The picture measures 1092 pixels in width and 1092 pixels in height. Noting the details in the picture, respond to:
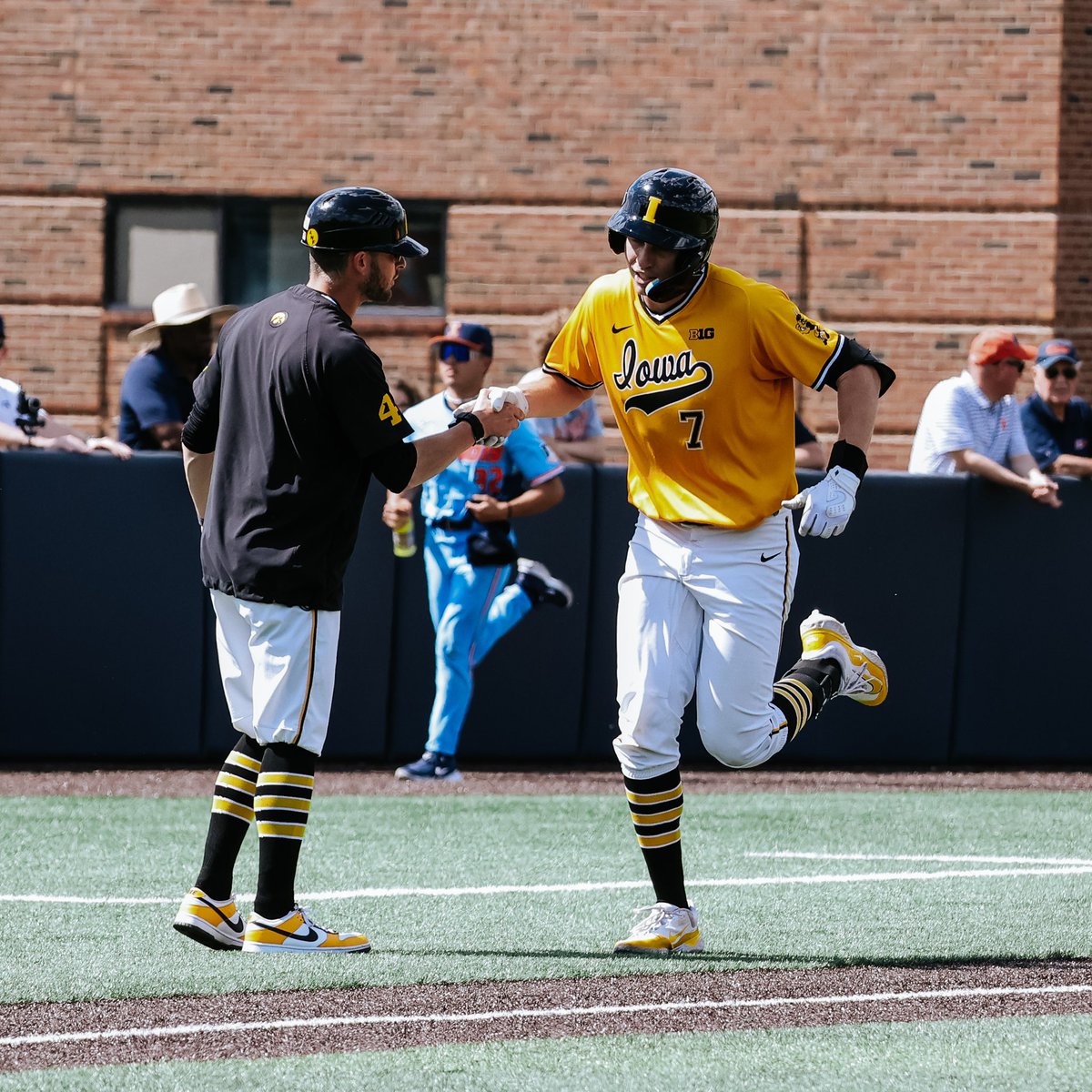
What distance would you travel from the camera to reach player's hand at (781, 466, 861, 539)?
529 cm

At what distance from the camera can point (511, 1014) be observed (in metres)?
4.60

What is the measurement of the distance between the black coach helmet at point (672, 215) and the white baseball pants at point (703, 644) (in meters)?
0.84

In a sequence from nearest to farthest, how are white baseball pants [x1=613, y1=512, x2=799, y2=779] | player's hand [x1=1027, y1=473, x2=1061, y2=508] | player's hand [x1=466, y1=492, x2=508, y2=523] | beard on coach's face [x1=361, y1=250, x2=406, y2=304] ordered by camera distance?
beard on coach's face [x1=361, y1=250, x2=406, y2=304] → white baseball pants [x1=613, y1=512, x2=799, y2=779] → player's hand [x1=466, y1=492, x2=508, y2=523] → player's hand [x1=1027, y1=473, x2=1061, y2=508]

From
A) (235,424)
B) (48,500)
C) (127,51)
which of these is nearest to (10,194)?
(127,51)

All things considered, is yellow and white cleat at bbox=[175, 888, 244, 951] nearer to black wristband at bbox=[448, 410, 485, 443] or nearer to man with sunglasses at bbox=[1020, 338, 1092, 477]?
black wristband at bbox=[448, 410, 485, 443]

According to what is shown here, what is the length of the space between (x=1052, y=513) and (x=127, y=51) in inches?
351

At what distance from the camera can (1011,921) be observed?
590cm

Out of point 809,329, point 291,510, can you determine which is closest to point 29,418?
point 291,510

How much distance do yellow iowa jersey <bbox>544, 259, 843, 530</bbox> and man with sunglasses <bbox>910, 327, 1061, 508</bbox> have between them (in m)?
4.71

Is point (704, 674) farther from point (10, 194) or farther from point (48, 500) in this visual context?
point (10, 194)

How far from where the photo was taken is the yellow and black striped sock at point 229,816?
5.38 meters

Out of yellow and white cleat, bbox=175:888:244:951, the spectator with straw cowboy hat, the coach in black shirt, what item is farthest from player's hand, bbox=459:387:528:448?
the spectator with straw cowboy hat

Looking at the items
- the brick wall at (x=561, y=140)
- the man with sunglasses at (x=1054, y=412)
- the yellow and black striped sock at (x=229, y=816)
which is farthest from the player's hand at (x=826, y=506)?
the brick wall at (x=561, y=140)

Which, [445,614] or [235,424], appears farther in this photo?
[445,614]
